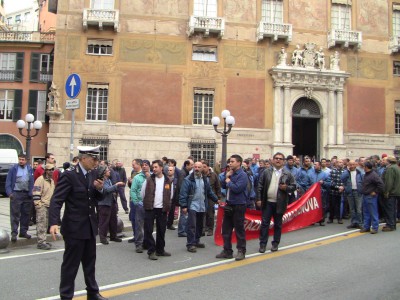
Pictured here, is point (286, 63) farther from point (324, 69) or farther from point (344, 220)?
point (344, 220)

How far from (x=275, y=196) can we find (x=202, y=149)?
1785cm

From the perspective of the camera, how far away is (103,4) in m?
26.8

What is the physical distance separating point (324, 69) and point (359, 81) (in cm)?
288

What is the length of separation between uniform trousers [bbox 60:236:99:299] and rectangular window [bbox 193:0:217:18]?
79.4 feet

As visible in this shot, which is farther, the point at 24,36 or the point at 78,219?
the point at 24,36

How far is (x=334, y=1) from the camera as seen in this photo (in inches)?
1166

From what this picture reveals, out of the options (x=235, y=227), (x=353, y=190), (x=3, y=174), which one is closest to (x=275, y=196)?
(x=235, y=227)

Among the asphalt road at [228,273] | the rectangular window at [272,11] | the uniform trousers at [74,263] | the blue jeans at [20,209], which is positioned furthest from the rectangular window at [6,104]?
the uniform trousers at [74,263]

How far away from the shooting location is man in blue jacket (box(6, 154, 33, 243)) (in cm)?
1002

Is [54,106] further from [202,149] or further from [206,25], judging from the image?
[206,25]

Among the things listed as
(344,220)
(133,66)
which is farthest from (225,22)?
(344,220)

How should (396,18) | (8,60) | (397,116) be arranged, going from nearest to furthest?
(397,116) → (396,18) → (8,60)

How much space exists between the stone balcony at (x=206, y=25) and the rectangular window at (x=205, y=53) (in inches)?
36.4

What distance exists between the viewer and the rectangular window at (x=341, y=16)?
29.6 m
